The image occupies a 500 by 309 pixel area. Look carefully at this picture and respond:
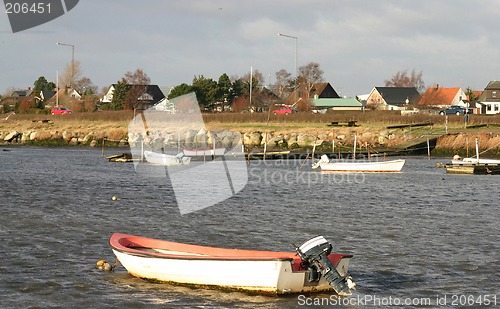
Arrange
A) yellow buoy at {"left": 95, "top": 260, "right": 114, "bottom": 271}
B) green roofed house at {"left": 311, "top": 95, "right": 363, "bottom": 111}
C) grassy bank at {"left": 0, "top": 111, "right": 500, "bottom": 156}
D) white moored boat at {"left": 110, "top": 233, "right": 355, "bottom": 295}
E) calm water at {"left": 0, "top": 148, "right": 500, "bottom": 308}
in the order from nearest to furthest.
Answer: white moored boat at {"left": 110, "top": 233, "right": 355, "bottom": 295} → calm water at {"left": 0, "top": 148, "right": 500, "bottom": 308} → yellow buoy at {"left": 95, "top": 260, "right": 114, "bottom": 271} → grassy bank at {"left": 0, "top": 111, "right": 500, "bottom": 156} → green roofed house at {"left": 311, "top": 95, "right": 363, "bottom": 111}

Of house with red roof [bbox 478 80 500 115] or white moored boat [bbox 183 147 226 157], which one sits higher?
house with red roof [bbox 478 80 500 115]

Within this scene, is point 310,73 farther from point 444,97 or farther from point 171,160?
point 171,160

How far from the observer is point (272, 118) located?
97.6 m

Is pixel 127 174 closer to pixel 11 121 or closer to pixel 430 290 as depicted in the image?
pixel 430 290

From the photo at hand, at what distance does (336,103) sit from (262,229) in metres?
122

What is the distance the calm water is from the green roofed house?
9003cm

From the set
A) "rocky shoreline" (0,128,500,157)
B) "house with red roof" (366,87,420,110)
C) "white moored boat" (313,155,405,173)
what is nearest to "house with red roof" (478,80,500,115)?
"house with red roof" (366,87,420,110)

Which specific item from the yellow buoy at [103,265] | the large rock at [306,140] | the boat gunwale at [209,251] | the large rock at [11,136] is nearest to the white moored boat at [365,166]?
the large rock at [306,140]

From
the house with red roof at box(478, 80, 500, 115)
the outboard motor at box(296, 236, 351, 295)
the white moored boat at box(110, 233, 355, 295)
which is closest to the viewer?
the outboard motor at box(296, 236, 351, 295)

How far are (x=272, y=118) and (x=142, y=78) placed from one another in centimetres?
6233

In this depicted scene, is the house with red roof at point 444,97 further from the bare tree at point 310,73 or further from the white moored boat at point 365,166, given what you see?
the white moored boat at point 365,166

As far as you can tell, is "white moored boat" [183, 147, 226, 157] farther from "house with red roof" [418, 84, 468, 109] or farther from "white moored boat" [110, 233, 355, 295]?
"house with red roof" [418, 84, 468, 109]

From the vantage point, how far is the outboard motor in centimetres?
1844

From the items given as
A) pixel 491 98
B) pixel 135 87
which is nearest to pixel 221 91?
pixel 135 87
